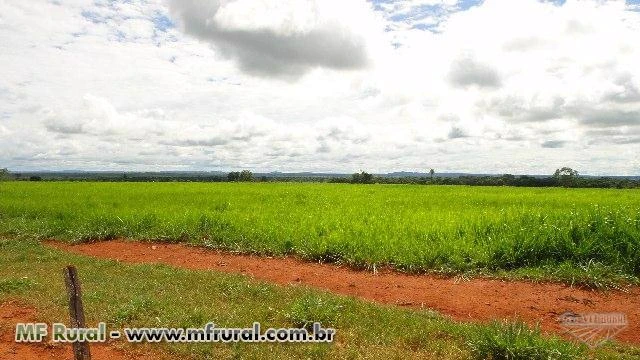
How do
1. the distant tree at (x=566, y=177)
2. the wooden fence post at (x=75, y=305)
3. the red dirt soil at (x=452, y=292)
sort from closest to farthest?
the wooden fence post at (x=75, y=305) → the red dirt soil at (x=452, y=292) → the distant tree at (x=566, y=177)

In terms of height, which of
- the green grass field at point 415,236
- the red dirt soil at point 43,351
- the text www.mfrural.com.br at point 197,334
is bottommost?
the red dirt soil at point 43,351

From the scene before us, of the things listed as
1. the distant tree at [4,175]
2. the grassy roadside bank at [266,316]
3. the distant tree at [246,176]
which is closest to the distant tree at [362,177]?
the distant tree at [246,176]

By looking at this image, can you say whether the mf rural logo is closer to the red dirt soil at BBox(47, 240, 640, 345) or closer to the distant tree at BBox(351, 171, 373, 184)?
the red dirt soil at BBox(47, 240, 640, 345)

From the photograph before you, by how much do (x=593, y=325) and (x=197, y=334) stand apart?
581 cm

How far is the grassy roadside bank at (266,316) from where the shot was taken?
5.15 meters

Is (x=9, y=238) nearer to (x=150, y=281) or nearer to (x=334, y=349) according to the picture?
(x=150, y=281)

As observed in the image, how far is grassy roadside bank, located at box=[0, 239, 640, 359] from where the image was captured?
515 cm

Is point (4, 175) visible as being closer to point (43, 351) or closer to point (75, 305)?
point (43, 351)

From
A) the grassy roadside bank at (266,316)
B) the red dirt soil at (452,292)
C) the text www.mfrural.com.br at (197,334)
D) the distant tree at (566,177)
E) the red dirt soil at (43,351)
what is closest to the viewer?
the grassy roadside bank at (266,316)

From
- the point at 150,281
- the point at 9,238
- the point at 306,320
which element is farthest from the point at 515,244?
the point at 9,238

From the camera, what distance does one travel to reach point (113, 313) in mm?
6418

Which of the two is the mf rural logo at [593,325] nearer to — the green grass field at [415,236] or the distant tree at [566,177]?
the green grass field at [415,236]

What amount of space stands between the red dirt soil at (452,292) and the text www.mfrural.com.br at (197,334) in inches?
93.7

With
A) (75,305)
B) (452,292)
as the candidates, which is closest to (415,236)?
(452,292)
